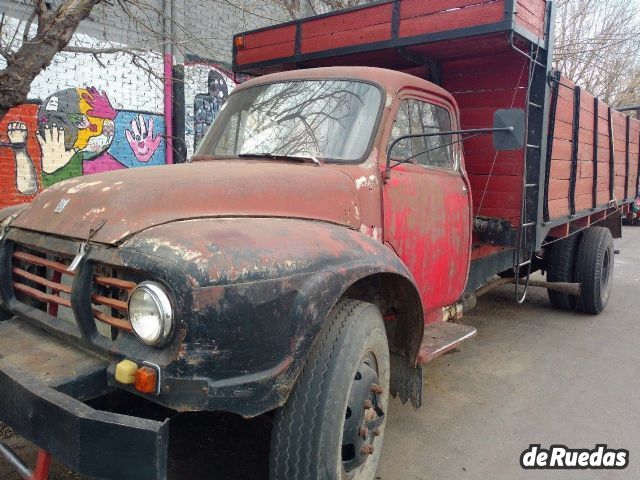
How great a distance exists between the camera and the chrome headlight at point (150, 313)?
72.9 inches

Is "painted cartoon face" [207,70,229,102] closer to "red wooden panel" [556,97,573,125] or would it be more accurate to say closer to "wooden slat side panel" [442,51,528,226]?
"wooden slat side panel" [442,51,528,226]

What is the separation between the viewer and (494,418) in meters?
3.59

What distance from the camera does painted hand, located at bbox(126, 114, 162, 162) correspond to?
902 cm

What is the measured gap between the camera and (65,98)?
26.7ft

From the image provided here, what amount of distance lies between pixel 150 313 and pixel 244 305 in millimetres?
321

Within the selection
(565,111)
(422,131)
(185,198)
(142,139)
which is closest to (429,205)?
(422,131)

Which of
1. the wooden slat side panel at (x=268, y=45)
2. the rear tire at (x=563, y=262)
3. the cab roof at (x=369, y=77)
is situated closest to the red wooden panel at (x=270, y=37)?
the wooden slat side panel at (x=268, y=45)

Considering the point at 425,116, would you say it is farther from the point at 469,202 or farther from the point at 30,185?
the point at 30,185

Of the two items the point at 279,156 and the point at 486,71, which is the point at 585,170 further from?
the point at 279,156

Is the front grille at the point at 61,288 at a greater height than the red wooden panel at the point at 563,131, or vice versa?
the red wooden panel at the point at 563,131

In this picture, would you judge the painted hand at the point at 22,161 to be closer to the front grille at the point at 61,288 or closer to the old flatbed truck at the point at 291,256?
the old flatbed truck at the point at 291,256

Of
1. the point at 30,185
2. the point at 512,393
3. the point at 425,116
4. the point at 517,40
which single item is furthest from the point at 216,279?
the point at 30,185

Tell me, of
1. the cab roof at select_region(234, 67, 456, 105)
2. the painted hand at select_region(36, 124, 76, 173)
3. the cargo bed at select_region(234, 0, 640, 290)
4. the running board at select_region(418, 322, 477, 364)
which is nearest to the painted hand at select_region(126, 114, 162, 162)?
the painted hand at select_region(36, 124, 76, 173)

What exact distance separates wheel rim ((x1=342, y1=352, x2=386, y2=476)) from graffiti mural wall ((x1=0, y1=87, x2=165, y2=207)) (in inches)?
270
